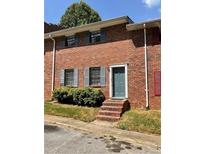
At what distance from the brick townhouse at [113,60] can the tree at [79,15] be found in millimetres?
15463

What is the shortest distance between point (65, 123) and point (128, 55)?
5.54 metres

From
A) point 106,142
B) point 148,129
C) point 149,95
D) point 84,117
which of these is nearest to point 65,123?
point 84,117

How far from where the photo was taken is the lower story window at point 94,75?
13.2 metres

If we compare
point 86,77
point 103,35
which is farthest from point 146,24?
point 86,77

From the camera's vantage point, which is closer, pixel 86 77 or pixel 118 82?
pixel 118 82

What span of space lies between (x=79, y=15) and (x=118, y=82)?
20508 millimetres

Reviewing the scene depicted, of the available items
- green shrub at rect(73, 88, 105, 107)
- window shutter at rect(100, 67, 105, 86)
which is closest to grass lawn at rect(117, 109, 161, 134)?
green shrub at rect(73, 88, 105, 107)

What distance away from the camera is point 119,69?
482 inches

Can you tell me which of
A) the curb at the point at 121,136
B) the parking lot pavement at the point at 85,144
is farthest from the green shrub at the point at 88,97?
the parking lot pavement at the point at 85,144

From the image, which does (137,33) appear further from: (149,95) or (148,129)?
(148,129)

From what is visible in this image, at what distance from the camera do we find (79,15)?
98.0 ft

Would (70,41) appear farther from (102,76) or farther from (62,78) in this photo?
(102,76)
